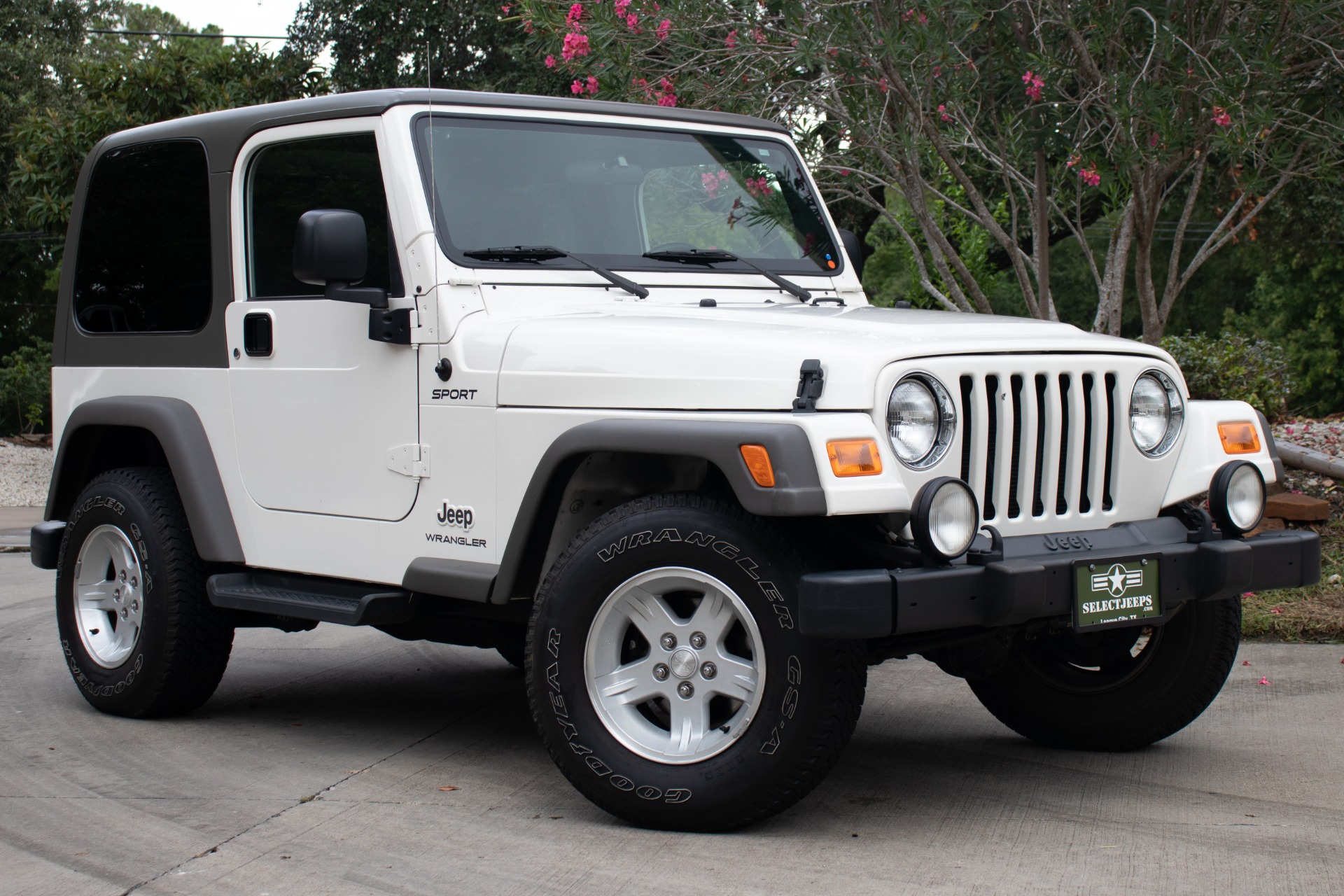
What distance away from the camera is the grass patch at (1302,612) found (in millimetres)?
7473

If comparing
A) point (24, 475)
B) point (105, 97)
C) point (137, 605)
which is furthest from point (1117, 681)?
point (24, 475)

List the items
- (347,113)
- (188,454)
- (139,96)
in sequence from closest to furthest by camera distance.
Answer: (347,113) → (188,454) → (139,96)

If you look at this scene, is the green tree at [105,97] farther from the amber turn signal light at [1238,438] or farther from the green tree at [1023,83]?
the amber turn signal light at [1238,438]

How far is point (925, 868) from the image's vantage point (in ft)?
13.4

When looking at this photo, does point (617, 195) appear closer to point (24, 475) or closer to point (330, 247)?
point (330, 247)

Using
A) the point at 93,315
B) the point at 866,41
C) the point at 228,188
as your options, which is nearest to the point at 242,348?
the point at 228,188

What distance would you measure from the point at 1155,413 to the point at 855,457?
1.30 metres

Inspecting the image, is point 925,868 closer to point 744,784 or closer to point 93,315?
point 744,784

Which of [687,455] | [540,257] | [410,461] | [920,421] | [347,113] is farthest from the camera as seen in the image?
[347,113]

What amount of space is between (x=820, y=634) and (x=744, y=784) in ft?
1.77

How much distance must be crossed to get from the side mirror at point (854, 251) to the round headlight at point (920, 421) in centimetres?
186

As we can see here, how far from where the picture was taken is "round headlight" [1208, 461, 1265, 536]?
471 centimetres

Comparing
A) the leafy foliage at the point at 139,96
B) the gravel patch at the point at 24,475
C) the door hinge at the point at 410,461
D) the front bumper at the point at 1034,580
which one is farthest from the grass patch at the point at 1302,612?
the gravel patch at the point at 24,475

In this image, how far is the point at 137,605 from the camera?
611cm
